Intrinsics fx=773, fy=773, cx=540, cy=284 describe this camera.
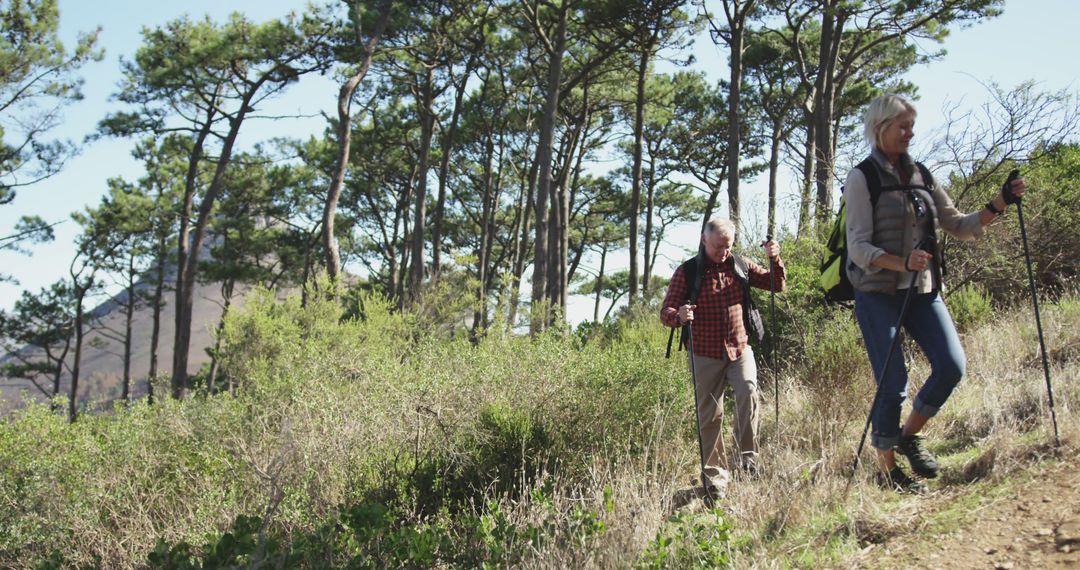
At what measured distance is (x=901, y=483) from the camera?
3.42m

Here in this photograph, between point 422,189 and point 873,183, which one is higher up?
point 422,189

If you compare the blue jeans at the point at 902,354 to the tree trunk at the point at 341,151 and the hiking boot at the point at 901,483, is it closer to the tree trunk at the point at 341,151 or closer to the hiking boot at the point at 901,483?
the hiking boot at the point at 901,483

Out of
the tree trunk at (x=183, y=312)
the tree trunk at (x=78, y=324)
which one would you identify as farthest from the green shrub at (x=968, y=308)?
the tree trunk at (x=78, y=324)

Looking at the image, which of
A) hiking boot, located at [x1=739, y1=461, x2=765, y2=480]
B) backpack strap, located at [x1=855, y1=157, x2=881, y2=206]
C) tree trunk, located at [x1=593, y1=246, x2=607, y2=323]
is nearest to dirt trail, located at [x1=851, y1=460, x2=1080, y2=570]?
hiking boot, located at [x1=739, y1=461, x2=765, y2=480]

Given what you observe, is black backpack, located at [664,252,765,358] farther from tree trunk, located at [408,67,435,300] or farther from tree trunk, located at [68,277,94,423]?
tree trunk, located at [68,277,94,423]

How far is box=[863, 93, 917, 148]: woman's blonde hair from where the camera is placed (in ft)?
10.8

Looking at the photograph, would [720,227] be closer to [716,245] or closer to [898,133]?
[716,245]

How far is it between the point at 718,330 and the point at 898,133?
57.1 inches

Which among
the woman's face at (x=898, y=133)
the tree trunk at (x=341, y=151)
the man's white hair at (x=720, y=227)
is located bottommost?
the man's white hair at (x=720, y=227)

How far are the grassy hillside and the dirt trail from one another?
121 mm

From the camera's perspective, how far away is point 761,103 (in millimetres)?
22422

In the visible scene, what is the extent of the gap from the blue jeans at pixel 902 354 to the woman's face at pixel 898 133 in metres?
0.63

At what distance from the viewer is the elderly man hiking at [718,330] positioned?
13.8 feet

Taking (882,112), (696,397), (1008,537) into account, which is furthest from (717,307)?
(1008,537)
